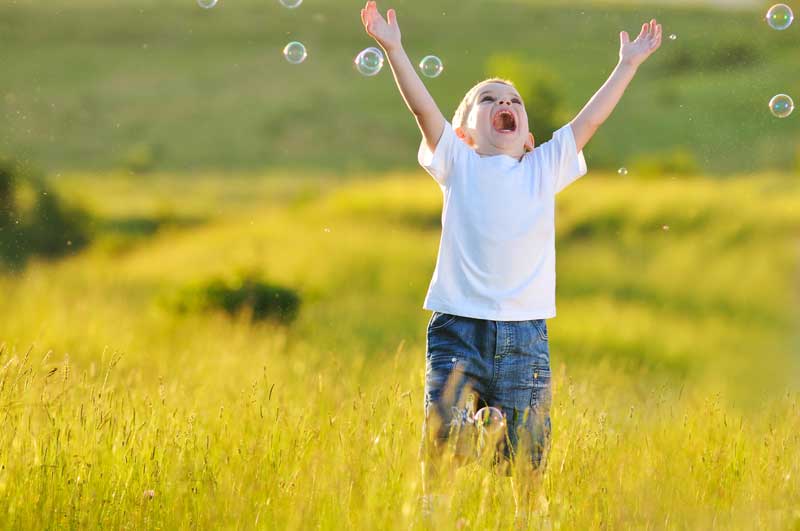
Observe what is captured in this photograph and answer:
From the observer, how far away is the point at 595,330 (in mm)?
18812

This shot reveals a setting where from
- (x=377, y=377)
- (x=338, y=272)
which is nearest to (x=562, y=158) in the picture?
(x=377, y=377)

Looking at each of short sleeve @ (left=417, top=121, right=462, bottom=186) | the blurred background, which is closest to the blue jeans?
short sleeve @ (left=417, top=121, right=462, bottom=186)

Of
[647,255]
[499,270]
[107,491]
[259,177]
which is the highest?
[259,177]

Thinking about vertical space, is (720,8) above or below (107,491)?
above

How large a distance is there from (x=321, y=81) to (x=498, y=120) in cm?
5421

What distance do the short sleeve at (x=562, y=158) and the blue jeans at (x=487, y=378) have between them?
60 cm

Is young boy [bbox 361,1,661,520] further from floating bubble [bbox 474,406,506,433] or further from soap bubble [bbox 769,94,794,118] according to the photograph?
soap bubble [bbox 769,94,794,118]

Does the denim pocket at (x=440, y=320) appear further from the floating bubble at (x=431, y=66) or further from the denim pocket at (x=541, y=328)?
the floating bubble at (x=431, y=66)

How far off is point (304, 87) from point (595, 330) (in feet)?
125

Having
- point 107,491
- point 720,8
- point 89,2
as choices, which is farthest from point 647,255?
point 89,2

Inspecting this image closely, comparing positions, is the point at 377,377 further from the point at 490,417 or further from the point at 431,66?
the point at 490,417

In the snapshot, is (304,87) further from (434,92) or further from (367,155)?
(367,155)

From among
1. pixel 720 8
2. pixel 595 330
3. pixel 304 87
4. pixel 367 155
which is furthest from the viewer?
pixel 720 8

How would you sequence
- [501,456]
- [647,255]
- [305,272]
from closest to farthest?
[501,456] → [305,272] → [647,255]
